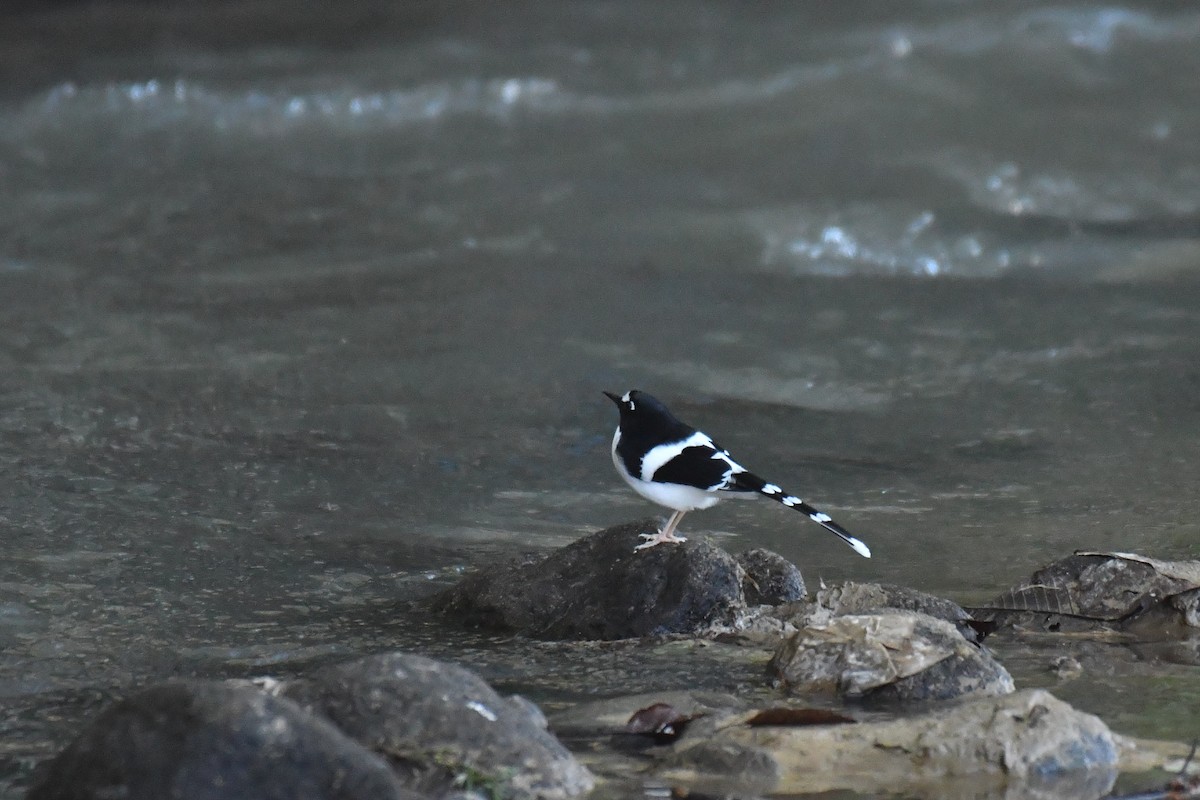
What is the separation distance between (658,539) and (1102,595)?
1.50m

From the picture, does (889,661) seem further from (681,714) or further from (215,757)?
(215,757)

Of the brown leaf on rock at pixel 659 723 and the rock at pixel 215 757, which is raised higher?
the rock at pixel 215 757

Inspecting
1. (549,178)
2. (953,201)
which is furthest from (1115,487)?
(549,178)

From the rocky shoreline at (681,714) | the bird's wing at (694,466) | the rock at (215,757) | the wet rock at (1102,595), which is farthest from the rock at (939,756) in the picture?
the bird's wing at (694,466)

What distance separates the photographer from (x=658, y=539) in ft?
18.1

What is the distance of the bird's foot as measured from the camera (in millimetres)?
5465

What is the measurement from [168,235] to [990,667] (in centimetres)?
997

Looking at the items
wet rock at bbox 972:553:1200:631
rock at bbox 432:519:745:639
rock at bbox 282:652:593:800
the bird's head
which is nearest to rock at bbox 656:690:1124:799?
rock at bbox 282:652:593:800

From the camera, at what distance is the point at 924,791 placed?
12.1ft

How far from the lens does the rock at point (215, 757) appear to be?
3234 millimetres

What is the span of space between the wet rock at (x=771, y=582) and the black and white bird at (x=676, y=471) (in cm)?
21

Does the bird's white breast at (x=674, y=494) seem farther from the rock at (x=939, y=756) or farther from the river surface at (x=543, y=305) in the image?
the rock at (x=939, y=756)

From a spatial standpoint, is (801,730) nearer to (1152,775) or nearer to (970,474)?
(1152,775)

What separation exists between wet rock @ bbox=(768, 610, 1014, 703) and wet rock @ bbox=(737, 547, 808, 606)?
0.89 metres
